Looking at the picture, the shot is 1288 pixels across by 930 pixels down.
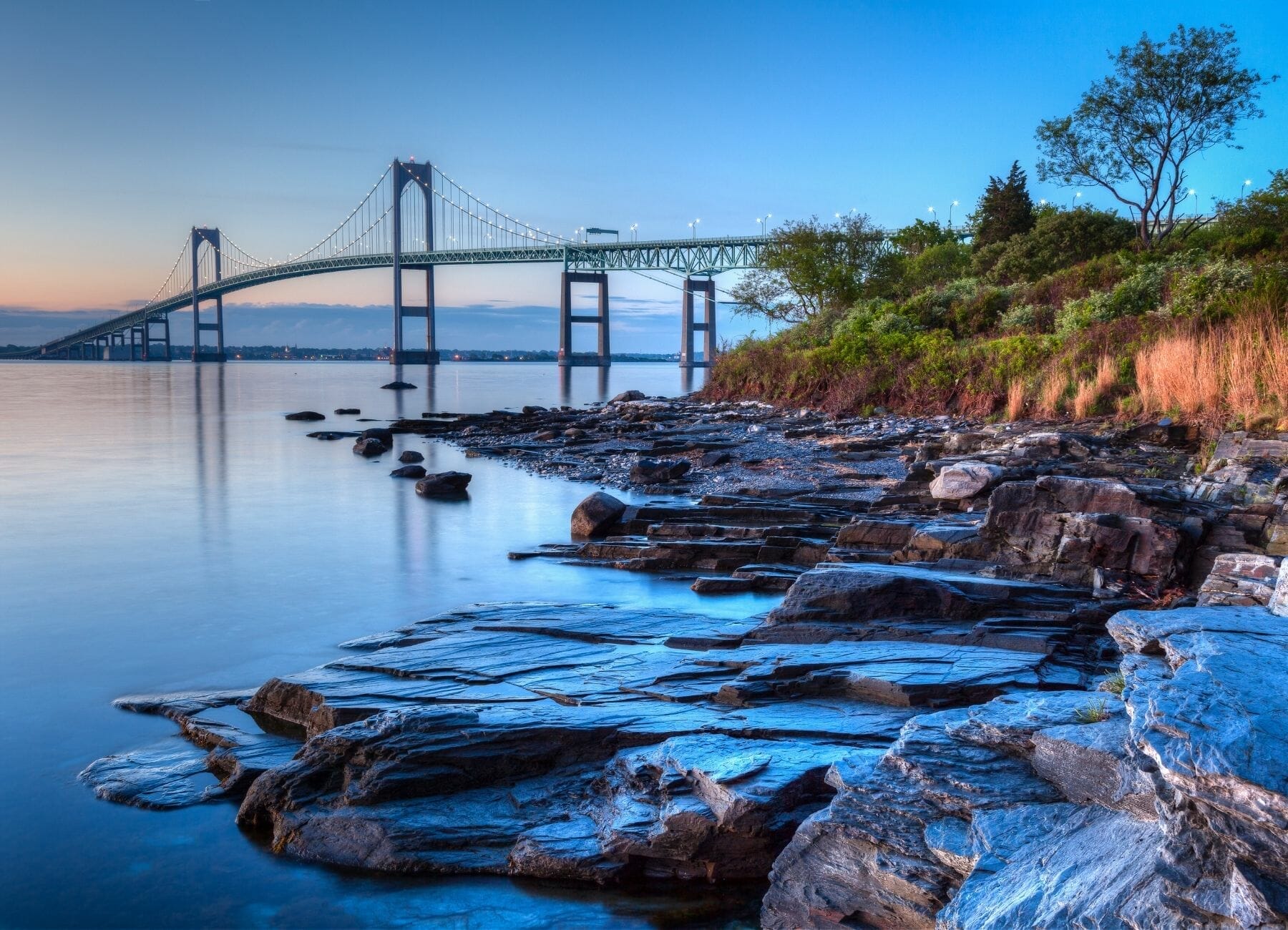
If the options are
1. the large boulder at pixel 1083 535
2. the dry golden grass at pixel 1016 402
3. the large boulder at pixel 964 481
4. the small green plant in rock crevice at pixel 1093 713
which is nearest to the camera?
the small green plant in rock crevice at pixel 1093 713

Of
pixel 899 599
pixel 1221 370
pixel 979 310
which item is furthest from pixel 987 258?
pixel 899 599

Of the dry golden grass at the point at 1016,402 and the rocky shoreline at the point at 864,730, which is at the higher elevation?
the dry golden grass at the point at 1016,402

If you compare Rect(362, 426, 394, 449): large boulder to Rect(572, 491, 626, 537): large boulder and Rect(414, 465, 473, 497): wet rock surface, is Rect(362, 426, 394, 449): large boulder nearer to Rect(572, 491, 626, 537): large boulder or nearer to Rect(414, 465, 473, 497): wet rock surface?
Rect(414, 465, 473, 497): wet rock surface

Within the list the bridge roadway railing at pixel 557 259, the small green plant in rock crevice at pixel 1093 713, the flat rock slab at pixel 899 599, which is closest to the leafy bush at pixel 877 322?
the flat rock slab at pixel 899 599

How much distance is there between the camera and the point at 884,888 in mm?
3000

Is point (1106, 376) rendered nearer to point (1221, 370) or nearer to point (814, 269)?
point (1221, 370)

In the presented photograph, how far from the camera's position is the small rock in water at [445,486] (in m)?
14.9

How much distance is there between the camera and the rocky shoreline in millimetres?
2615

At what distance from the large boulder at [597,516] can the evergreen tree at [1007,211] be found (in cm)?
2794

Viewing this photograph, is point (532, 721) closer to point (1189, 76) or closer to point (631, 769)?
point (631, 769)

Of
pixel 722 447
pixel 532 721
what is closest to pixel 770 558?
pixel 532 721

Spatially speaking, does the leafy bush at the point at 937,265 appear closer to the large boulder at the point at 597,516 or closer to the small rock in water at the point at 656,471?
the small rock in water at the point at 656,471

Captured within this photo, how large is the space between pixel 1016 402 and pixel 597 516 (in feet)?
30.1

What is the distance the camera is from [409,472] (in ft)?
55.9
